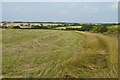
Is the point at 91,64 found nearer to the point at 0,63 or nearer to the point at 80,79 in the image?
the point at 80,79

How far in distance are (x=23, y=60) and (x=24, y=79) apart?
13.7 feet

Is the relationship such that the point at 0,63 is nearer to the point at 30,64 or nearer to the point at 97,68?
the point at 30,64

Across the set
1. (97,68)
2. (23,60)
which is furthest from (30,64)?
(97,68)

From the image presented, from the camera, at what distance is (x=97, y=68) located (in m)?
9.83

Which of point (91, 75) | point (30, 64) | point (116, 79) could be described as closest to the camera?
point (116, 79)

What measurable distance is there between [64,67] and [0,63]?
2.86 m

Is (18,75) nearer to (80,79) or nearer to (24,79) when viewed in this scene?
(24,79)

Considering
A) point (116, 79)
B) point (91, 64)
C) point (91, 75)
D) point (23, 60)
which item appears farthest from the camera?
point (23, 60)

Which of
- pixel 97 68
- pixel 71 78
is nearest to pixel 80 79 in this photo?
pixel 71 78

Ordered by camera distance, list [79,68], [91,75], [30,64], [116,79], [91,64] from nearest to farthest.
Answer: [116,79], [91,75], [79,68], [91,64], [30,64]

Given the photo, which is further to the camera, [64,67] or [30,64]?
[30,64]

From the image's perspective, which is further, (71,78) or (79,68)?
(79,68)

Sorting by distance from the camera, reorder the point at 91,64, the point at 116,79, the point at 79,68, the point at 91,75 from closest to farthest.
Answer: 1. the point at 116,79
2. the point at 91,75
3. the point at 79,68
4. the point at 91,64

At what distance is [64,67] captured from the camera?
967 centimetres
